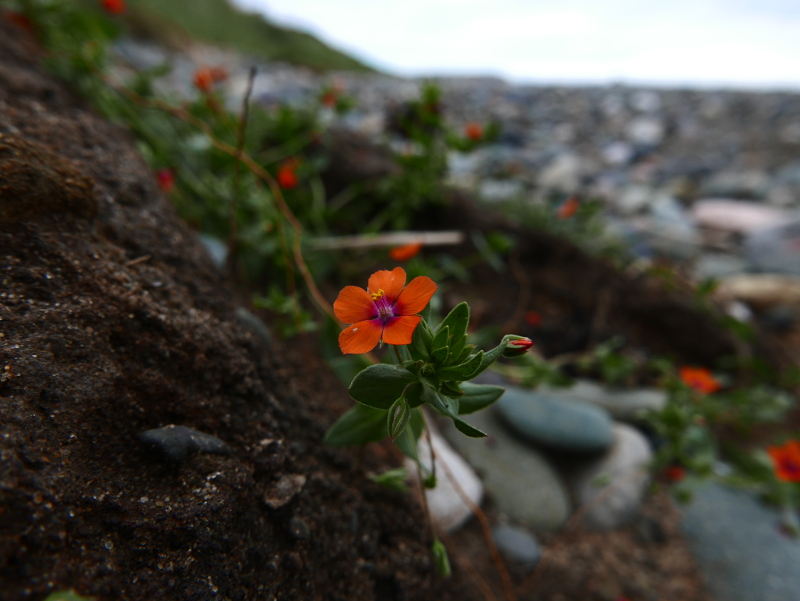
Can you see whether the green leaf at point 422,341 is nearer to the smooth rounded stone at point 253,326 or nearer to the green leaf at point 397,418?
the green leaf at point 397,418

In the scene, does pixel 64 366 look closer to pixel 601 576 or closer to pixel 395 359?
pixel 395 359

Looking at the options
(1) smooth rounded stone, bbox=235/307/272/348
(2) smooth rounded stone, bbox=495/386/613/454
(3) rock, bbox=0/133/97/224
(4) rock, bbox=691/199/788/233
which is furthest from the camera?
(4) rock, bbox=691/199/788/233

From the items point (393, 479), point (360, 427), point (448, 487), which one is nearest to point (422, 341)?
point (360, 427)

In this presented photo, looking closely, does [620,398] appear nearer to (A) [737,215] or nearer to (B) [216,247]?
(B) [216,247]

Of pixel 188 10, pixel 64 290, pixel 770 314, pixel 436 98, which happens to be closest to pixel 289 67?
pixel 188 10

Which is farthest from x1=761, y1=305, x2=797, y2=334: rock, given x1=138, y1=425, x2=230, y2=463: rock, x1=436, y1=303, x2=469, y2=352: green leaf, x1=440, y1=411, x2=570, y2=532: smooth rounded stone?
x1=138, y1=425, x2=230, y2=463: rock

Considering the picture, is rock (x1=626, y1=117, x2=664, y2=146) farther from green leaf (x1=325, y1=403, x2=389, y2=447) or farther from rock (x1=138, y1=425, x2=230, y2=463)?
rock (x1=138, y1=425, x2=230, y2=463)
